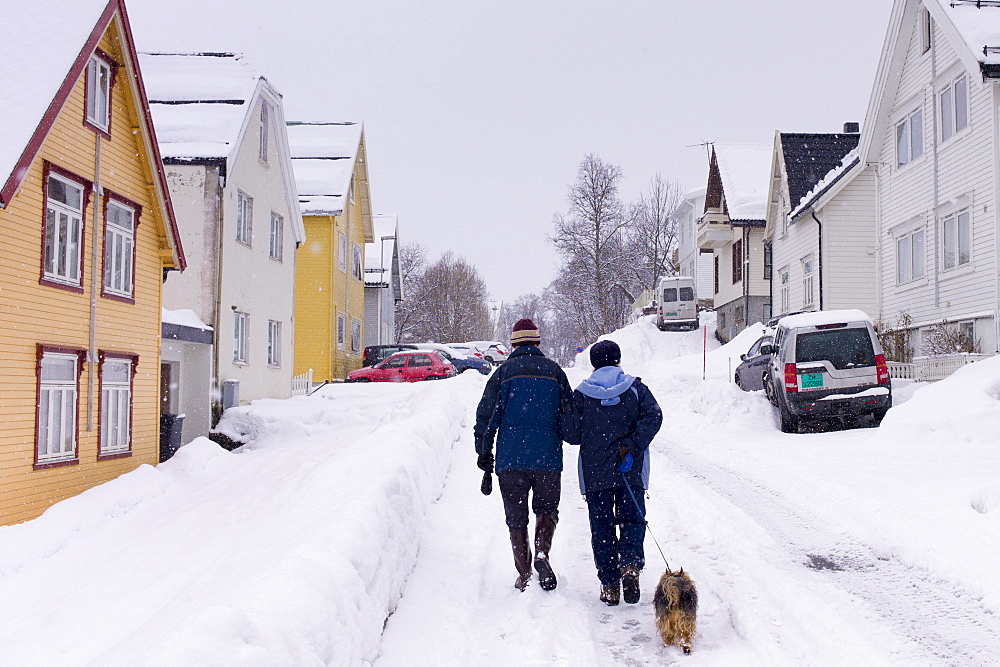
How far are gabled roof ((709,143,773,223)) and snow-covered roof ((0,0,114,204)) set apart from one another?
27.7 meters

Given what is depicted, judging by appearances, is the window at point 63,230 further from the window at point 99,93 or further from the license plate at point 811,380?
the license plate at point 811,380

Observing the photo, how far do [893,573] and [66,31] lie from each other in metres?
13.1

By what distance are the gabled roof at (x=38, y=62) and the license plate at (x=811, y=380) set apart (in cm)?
1215

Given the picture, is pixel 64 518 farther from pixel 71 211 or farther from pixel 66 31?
pixel 66 31

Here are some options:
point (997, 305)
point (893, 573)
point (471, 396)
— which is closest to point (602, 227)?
point (471, 396)

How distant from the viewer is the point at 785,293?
29.5 m

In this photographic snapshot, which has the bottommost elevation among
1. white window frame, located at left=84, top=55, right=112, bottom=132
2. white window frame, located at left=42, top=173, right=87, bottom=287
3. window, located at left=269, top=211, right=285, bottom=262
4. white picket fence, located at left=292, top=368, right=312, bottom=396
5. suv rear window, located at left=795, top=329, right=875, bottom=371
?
white picket fence, located at left=292, top=368, right=312, bottom=396

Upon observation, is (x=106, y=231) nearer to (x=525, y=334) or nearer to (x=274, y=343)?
(x=274, y=343)

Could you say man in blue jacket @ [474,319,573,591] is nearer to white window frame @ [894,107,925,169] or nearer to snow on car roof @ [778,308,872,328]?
snow on car roof @ [778,308,872,328]

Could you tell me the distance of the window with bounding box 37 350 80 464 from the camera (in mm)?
11703

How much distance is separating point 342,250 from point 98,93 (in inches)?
744

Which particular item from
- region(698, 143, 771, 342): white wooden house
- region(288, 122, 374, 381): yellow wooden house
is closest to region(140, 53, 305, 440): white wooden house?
region(288, 122, 374, 381): yellow wooden house

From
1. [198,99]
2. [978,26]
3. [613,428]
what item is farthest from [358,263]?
[613,428]

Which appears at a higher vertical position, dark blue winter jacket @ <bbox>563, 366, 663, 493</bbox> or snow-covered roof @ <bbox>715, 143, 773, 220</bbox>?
snow-covered roof @ <bbox>715, 143, 773, 220</bbox>
